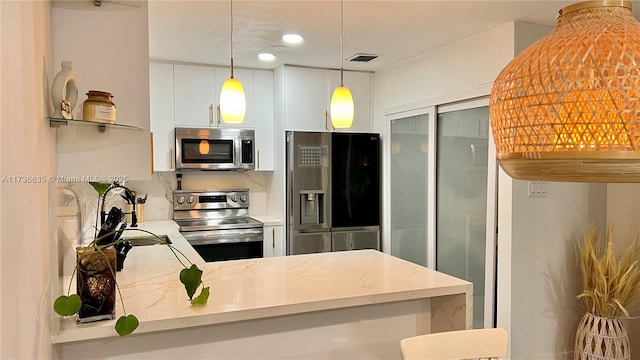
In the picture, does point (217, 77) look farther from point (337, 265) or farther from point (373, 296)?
point (373, 296)

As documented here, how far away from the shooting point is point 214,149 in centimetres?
438

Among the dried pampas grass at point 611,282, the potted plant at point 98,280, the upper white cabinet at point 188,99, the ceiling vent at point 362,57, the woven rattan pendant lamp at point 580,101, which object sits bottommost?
the dried pampas grass at point 611,282

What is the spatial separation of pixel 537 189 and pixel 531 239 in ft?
1.10

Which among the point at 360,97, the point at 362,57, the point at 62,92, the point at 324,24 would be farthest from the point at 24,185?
the point at 360,97

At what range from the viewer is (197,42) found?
3.58 m

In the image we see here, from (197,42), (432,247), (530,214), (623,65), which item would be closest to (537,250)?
(530,214)

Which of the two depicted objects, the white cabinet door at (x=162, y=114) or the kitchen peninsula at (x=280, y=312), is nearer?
the kitchen peninsula at (x=280, y=312)

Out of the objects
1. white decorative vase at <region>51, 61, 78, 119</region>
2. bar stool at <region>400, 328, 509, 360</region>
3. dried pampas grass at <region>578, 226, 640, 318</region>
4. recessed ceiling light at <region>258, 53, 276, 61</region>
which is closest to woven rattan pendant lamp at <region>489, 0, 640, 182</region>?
bar stool at <region>400, 328, 509, 360</region>

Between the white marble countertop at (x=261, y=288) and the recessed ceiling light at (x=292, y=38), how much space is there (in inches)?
65.4

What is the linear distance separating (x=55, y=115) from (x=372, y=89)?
3664 millimetres

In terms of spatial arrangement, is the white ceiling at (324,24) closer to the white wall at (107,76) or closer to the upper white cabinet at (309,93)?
the upper white cabinet at (309,93)

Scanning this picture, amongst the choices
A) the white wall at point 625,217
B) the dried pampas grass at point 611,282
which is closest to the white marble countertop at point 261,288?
the dried pampas grass at point 611,282

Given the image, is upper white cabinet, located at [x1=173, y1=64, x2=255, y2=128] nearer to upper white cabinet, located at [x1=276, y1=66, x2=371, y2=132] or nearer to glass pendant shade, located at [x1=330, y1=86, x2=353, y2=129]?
upper white cabinet, located at [x1=276, y1=66, x2=371, y2=132]

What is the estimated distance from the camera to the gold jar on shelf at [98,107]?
59.8 inches
